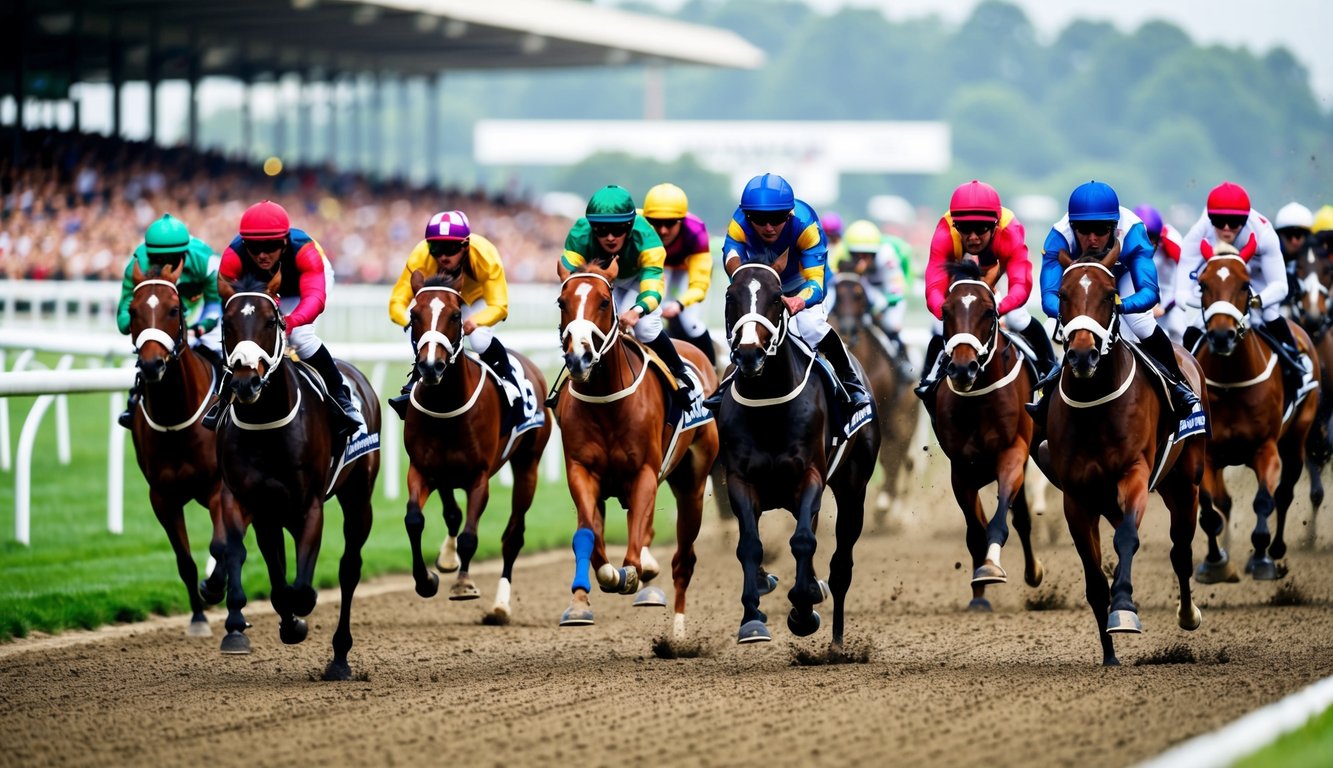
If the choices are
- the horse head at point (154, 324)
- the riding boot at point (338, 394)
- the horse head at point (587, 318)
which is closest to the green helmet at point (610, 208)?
the horse head at point (587, 318)

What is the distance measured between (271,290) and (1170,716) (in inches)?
140

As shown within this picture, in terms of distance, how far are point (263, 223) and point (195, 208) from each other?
16.8 metres

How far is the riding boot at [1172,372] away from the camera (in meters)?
7.32

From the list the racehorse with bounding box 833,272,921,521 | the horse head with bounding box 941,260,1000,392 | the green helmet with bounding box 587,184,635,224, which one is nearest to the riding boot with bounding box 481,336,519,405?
the green helmet with bounding box 587,184,635,224

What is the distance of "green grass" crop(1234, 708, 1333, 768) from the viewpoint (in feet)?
15.3

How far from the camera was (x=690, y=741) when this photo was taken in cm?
537

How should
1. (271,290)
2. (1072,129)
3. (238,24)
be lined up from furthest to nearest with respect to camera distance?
(1072,129) < (238,24) < (271,290)

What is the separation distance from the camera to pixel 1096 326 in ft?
22.0

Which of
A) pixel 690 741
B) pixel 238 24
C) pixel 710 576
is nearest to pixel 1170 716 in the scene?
pixel 690 741

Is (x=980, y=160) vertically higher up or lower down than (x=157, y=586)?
higher up

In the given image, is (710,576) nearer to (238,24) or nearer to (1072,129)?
(238,24)

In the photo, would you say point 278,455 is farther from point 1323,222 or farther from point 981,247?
point 1323,222

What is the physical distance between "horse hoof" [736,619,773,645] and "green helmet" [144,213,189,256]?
2996 millimetres

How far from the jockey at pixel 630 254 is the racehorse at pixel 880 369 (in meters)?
3.63
